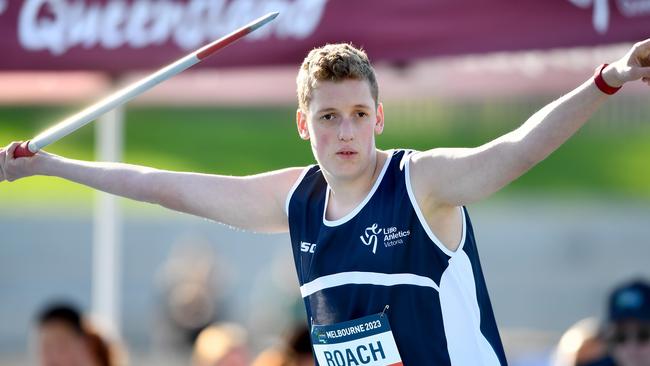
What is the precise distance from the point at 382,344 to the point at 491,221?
16448mm

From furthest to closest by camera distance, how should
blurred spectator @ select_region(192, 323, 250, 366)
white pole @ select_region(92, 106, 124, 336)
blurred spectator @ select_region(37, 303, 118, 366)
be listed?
white pole @ select_region(92, 106, 124, 336) → blurred spectator @ select_region(192, 323, 250, 366) → blurred spectator @ select_region(37, 303, 118, 366)

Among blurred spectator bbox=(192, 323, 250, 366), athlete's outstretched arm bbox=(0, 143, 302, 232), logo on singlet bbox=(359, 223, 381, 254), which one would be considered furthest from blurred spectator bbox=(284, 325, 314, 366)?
logo on singlet bbox=(359, 223, 381, 254)

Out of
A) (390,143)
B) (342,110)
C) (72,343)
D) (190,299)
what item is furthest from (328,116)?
(390,143)

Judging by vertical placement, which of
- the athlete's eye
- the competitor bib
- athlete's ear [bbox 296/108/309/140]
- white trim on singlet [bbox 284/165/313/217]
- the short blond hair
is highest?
the short blond hair

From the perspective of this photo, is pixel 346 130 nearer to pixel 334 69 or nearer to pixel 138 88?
pixel 334 69

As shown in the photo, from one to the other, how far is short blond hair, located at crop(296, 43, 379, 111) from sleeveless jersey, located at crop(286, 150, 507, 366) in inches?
11.0

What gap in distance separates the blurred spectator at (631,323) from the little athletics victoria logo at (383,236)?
258 cm

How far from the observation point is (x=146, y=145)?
55.8 ft

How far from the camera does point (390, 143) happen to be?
18.8 metres

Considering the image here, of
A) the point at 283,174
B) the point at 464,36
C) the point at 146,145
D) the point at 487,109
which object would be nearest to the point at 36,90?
the point at 464,36

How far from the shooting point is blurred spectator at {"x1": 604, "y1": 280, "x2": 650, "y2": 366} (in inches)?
223

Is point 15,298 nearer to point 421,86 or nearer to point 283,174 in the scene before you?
point 421,86

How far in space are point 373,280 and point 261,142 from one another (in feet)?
53.8

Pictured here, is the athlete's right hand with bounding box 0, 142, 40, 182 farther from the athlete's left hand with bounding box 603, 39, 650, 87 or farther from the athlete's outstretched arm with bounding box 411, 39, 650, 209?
the athlete's left hand with bounding box 603, 39, 650, 87
